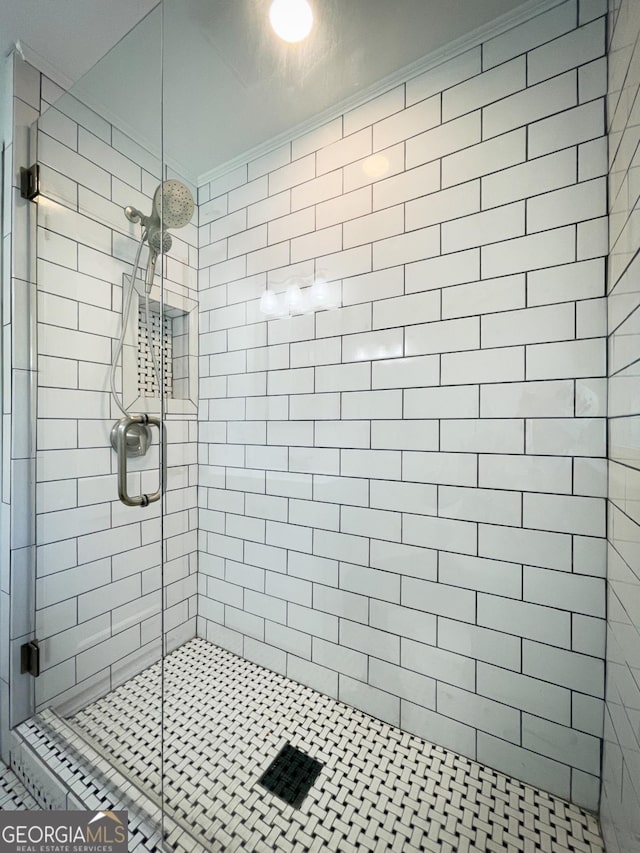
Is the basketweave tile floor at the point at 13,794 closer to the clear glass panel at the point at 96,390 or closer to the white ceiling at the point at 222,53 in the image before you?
the clear glass panel at the point at 96,390

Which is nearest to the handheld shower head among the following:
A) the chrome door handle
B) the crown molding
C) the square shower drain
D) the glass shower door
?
the glass shower door

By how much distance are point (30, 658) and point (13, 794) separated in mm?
342

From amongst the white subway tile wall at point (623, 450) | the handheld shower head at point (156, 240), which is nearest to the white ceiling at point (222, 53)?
the handheld shower head at point (156, 240)

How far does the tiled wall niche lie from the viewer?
1168 millimetres

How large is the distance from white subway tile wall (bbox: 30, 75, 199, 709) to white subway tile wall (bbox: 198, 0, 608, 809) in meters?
0.42

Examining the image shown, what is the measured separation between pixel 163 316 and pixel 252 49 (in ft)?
2.97

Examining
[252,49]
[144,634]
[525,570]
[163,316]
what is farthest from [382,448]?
[252,49]

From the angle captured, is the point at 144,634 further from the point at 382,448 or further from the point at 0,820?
the point at 382,448

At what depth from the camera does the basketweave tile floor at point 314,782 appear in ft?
2.76

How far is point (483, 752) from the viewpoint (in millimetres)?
1003

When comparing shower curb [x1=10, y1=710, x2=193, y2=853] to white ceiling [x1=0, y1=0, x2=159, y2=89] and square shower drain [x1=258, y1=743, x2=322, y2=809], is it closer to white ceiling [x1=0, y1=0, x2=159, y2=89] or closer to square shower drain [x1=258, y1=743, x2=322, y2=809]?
square shower drain [x1=258, y1=743, x2=322, y2=809]

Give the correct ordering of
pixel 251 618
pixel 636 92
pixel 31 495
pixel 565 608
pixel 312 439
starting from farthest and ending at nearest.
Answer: pixel 251 618 → pixel 312 439 → pixel 31 495 → pixel 565 608 → pixel 636 92

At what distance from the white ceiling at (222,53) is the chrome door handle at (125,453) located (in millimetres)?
1013

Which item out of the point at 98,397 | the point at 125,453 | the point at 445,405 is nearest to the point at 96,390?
the point at 98,397
